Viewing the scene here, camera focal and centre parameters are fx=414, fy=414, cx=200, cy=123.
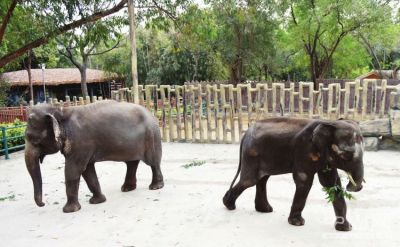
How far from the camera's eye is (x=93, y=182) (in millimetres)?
6059

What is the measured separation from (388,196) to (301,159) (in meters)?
2.24

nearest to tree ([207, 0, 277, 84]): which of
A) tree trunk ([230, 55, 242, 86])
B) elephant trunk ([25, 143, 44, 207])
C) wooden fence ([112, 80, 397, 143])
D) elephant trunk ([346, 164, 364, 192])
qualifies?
tree trunk ([230, 55, 242, 86])

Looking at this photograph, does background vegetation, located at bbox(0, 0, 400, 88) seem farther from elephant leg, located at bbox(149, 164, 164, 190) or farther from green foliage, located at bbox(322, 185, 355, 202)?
green foliage, located at bbox(322, 185, 355, 202)

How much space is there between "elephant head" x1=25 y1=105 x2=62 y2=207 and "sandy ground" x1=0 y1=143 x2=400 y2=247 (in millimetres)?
672

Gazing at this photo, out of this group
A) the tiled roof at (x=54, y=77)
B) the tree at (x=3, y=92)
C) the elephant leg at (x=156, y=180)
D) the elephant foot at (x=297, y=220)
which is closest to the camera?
the elephant foot at (x=297, y=220)

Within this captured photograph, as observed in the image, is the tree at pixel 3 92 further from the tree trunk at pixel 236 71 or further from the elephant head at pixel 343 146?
the elephant head at pixel 343 146

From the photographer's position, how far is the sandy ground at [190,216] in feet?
15.2

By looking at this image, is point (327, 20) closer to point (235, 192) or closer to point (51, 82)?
point (235, 192)

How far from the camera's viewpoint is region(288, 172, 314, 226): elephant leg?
4.59 metres

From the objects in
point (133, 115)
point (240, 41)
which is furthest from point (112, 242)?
point (240, 41)

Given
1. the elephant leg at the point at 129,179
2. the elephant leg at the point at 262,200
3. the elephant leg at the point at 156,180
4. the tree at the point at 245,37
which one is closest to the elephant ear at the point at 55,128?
the elephant leg at the point at 129,179

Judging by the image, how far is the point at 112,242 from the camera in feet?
15.3

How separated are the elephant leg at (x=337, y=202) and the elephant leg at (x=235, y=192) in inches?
33.6

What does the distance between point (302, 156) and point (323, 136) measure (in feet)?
1.16
